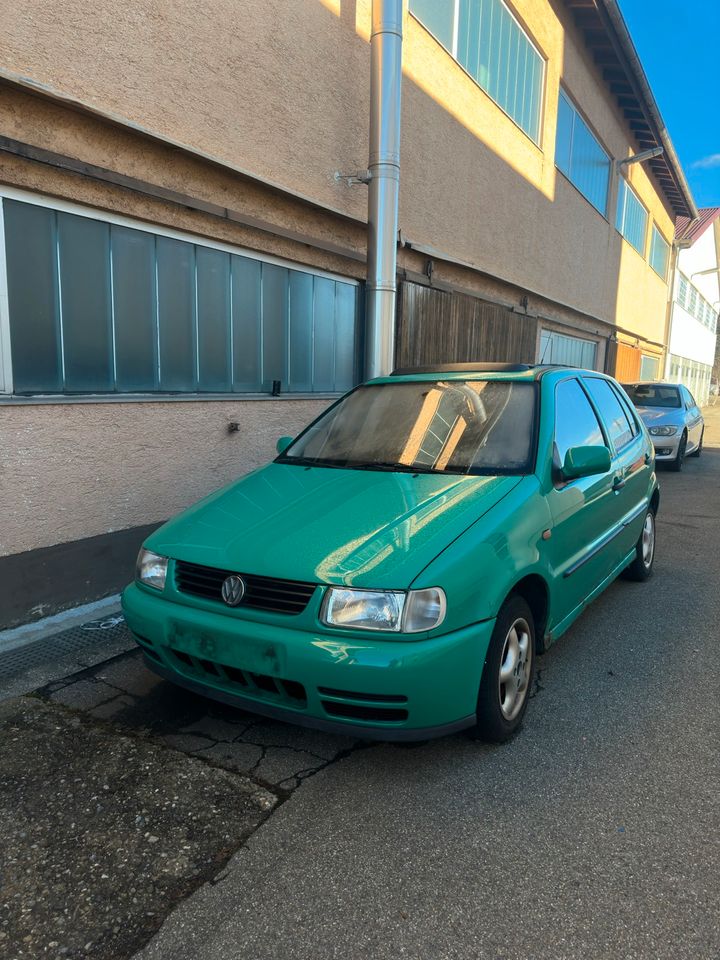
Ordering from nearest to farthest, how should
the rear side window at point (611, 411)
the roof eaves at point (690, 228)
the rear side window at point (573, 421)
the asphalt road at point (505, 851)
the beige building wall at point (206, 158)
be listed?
1. the asphalt road at point (505, 851)
2. the rear side window at point (573, 421)
3. the beige building wall at point (206, 158)
4. the rear side window at point (611, 411)
5. the roof eaves at point (690, 228)

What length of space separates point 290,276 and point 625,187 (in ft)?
46.4

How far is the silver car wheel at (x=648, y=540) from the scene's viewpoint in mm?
5301

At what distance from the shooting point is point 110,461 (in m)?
4.87

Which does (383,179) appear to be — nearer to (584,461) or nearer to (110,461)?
(110,461)

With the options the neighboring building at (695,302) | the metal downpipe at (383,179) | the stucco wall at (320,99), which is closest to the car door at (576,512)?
the metal downpipe at (383,179)

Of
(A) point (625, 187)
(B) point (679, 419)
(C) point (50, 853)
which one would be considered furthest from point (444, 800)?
(A) point (625, 187)

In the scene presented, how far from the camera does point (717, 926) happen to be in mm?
1988

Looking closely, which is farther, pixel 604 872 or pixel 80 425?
pixel 80 425

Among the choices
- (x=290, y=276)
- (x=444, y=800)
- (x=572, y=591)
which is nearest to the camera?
(x=444, y=800)

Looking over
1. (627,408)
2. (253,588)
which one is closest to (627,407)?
(627,408)

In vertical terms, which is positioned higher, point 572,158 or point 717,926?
point 572,158

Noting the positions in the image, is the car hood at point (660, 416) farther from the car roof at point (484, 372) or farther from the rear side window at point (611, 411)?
the car roof at point (484, 372)

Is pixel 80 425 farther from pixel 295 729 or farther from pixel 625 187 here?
pixel 625 187

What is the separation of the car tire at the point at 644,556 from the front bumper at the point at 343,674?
3033 millimetres
